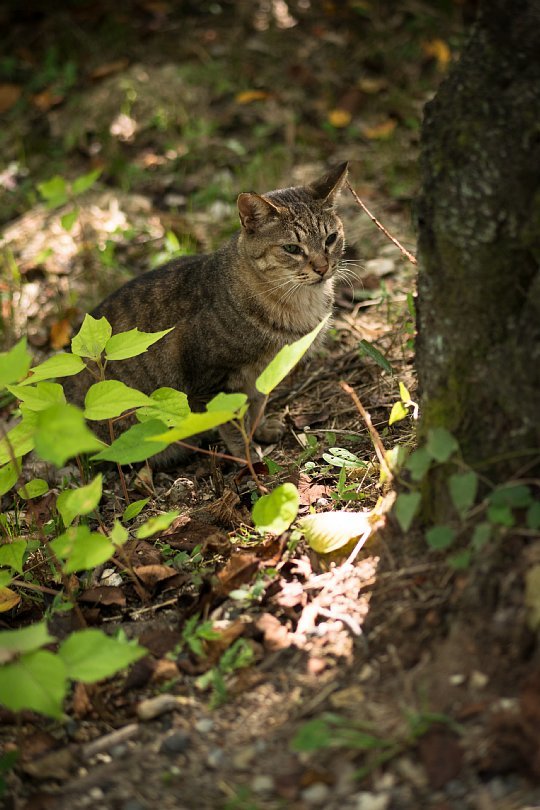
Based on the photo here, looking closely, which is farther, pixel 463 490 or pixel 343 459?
pixel 343 459

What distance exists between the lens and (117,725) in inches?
79.3

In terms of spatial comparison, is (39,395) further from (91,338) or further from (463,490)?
(463,490)

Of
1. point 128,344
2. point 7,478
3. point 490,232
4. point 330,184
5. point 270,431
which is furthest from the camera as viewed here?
point 330,184

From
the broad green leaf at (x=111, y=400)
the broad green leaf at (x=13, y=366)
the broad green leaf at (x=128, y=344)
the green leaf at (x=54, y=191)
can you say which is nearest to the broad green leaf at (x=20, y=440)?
the broad green leaf at (x=111, y=400)

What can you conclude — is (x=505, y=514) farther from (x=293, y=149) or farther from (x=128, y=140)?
(x=128, y=140)

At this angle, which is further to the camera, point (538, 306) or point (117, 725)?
point (117, 725)

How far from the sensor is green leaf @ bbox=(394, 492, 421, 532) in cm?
193

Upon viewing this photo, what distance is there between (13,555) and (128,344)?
0.73 m

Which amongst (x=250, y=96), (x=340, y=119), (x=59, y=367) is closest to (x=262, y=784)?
(x=59, y=367)

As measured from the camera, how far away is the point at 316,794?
1.65m

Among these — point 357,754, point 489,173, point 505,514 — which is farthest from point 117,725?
point 489,173

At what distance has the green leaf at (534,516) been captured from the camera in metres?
1.79

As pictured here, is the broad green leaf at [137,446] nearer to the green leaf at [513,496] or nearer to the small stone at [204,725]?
the small stone at [204,725]

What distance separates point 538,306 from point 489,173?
335 mm
